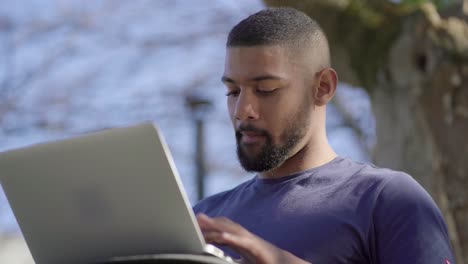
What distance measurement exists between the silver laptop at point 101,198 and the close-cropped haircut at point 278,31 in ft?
2.55

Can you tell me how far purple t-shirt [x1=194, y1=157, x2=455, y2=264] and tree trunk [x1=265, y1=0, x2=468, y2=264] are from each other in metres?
3.21

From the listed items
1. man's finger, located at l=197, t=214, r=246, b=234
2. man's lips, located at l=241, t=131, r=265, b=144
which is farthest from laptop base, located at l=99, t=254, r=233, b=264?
man's lips, located at l=241, t=131, r=265, b=144

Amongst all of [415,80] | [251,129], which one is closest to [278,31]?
[251,129]

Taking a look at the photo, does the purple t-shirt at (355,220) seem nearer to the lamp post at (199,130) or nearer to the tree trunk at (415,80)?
the tree trunk at (415,80)

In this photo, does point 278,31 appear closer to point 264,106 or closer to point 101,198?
point 264,106

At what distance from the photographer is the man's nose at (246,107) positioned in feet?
8.50

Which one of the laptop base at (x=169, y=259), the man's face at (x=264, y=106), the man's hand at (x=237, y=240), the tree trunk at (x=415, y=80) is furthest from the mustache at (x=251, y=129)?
the tree trunk at (x=415, y=80)

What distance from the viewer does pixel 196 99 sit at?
29.1 feet

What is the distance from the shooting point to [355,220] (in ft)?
8.04

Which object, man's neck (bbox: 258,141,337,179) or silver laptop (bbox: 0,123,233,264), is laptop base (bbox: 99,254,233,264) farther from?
man's neck (bbox: 258,141,337,179)

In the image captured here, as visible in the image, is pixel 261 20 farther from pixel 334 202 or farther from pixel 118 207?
pixel 118 207

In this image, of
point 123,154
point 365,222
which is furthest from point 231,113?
point 123,154

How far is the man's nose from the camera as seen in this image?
8.50 feet

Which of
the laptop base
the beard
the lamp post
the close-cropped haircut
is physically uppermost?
the close-cropped haircut
